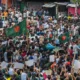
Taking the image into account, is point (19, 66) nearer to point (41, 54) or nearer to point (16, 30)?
point (41, 54)

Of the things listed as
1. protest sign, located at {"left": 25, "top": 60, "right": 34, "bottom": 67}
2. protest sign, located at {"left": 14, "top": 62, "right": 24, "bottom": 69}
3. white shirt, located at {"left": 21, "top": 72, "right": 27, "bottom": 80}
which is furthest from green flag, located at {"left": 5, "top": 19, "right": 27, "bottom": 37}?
white shirt, located at {"left": 21, "top": 72, "right": 27, "bottom": 80}

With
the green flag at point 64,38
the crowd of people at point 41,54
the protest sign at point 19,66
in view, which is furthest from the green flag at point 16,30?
the protest sign at point 19,66

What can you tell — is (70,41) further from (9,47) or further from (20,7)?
(20,7)

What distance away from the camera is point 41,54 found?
22.0 meters

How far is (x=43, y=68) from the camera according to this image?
20938mm

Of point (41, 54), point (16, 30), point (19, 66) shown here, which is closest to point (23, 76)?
point (19, 66)

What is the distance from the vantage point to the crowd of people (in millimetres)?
18044

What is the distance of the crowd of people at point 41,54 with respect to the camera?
59.2ft

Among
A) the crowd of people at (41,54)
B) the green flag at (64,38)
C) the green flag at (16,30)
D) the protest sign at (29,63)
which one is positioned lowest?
the crowd of people at (41,54)

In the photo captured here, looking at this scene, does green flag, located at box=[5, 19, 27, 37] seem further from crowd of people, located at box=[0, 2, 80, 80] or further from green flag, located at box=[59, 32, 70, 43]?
green flag, located at box=[59, 32, 70, 43]

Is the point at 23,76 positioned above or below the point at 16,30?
below

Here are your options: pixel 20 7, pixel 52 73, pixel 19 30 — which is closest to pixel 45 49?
pixel 19 30

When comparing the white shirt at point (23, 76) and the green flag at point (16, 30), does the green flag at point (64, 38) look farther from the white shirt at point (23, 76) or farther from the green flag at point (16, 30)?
Answer: the white shirt at point (23, 76)

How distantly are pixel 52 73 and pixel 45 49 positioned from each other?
3634 mm
